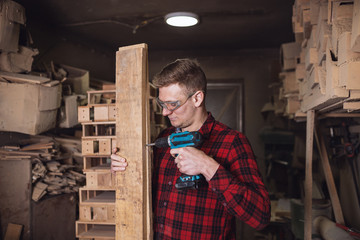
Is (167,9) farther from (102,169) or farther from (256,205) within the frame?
(256,205)

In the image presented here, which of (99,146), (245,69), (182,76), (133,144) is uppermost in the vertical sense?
(245,69)

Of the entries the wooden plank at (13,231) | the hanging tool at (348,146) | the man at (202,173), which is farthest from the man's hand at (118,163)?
the wooden plank at (13,231)

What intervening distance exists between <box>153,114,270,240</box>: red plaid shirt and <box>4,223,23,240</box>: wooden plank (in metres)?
2.38

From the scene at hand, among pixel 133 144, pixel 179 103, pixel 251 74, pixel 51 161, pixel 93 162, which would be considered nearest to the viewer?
pixel 133 144

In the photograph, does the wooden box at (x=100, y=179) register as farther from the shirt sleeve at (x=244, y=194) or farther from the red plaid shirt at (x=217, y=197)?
the shirt sleeve at (x=244, y=194)

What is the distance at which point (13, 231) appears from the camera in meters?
3.53

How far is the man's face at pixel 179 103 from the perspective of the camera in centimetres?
183

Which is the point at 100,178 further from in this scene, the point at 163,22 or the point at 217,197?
the point at 163,22

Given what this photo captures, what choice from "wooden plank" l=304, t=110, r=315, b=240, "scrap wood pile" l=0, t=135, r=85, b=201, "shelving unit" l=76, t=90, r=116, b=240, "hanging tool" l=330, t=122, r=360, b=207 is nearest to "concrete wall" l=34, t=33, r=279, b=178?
"scrap wood pile" l=0, t=135, r=85, b=201

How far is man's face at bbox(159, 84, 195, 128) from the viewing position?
72.1 inches

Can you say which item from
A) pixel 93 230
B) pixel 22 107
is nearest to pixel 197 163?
pixel 93 230

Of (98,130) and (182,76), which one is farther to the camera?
(98,130)

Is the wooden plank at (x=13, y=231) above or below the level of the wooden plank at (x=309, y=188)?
below

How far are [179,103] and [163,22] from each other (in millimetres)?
3237
